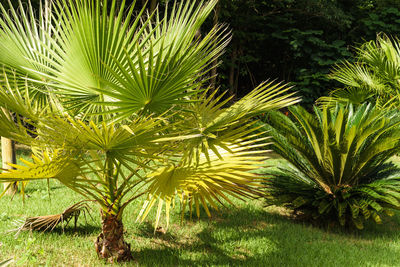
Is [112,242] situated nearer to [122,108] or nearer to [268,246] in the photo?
[122,108]

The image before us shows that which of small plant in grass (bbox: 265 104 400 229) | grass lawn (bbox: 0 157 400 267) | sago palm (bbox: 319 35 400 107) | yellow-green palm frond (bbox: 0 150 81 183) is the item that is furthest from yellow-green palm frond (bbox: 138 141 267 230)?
sago palm (bbox: 319 35 400 107)

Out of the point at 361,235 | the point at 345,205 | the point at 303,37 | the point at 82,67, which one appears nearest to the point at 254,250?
the point at 345,205

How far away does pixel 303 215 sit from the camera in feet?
16.9

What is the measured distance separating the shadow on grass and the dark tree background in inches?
326

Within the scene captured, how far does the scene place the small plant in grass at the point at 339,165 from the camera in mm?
4533

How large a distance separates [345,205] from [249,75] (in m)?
10.8

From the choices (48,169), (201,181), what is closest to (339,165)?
(201,181)

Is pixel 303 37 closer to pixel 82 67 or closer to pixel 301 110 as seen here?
pixel 301 110

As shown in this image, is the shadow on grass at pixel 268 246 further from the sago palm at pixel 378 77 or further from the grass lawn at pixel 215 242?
the sago palm at pixel 378 77

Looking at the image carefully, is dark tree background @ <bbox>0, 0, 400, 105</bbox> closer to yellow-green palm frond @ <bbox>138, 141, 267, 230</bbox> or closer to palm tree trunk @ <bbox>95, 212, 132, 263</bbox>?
palm tree trunk @ <bbox>95, 212, 132, 263</bbox>

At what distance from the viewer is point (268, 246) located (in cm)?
399

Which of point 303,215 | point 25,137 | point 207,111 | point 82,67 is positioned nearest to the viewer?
point 25,137

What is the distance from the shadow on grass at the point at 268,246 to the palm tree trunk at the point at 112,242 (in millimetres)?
244

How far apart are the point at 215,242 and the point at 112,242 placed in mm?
1276
